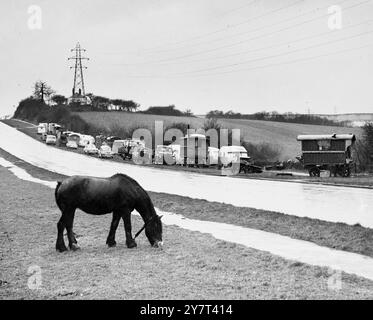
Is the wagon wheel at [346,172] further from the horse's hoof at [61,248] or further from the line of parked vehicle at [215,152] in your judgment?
the horse's hoof at [61,248]

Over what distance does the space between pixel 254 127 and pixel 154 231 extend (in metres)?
87.5

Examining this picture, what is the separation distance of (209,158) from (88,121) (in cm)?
5058

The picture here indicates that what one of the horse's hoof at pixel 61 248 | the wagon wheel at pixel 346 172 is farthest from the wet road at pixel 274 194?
the wagon wheel at pixel 346 172

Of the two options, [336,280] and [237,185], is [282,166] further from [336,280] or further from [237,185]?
[336,280]

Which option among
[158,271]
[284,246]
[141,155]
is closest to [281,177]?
[141,155]

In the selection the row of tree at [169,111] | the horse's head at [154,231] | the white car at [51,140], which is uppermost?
the row of tree at [169,111]

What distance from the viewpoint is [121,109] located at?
127 metres

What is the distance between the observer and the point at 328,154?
42.0 metres

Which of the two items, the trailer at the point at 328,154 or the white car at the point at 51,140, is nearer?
the trailer at the point at 328,154

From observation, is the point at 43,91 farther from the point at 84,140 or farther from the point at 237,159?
the point at 237,159

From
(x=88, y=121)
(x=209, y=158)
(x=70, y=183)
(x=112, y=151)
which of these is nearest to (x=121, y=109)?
(x=88, y=121)

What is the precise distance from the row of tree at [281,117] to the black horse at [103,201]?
100277 mm

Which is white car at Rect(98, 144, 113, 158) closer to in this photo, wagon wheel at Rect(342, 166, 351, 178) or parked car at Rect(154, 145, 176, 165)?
parked car at Rect(154, 145, 176, 165)

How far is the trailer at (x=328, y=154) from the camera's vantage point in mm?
41688
